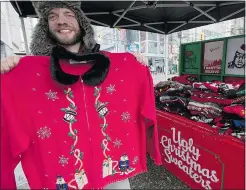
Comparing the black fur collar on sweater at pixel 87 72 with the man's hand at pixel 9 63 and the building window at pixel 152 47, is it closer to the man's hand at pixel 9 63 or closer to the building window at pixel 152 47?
the man's hand at pixel 9 63

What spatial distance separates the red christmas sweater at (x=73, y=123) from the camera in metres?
0.92

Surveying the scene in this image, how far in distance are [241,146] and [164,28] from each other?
12.2 ft

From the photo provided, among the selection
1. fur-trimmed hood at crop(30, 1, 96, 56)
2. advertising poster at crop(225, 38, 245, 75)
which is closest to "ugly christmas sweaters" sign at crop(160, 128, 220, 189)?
fur-trimmed hood at crop(30, 1, 96, 56)

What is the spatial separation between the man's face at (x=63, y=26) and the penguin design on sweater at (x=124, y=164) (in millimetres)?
834

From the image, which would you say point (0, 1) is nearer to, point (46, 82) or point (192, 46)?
point (46, 82)

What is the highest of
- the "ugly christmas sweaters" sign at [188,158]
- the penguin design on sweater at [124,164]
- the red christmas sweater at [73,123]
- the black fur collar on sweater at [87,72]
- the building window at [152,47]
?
the building window at [152,47]

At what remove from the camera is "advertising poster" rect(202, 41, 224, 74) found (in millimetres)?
2871

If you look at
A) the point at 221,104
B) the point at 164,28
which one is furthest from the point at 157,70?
the point at 221,104

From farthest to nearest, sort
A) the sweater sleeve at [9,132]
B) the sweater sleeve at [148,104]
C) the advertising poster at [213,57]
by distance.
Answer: the advertising poster at [213,57] → the sweater sleeve at [148,104] → the sweater sleeve at [9,132]

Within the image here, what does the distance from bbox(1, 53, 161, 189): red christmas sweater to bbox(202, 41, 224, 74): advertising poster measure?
2.28 meters

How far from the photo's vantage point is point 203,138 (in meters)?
→ 1.65

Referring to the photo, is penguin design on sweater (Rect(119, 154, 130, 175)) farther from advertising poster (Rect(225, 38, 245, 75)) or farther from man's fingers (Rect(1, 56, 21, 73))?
advertising poster (Rect(225, 38, 245, 75))

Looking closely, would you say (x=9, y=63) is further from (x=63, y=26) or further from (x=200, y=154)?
(x=200, y=154)

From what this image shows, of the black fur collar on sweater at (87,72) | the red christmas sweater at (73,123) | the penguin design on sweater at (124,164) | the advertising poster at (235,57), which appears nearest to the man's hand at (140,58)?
the red christmas sweater at (73,123)
